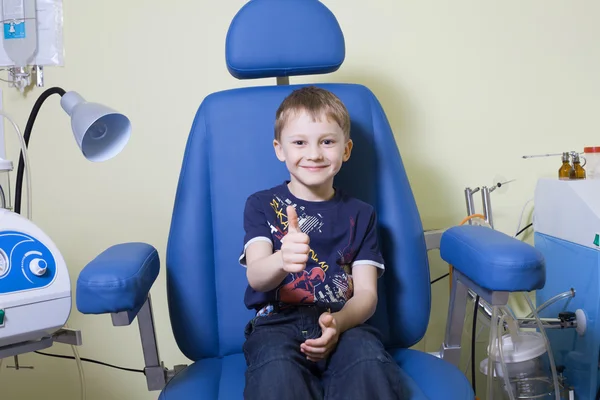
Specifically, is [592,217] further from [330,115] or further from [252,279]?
[252,279]

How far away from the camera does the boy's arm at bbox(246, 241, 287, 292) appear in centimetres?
106

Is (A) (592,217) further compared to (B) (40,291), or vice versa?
(A) (592,217)

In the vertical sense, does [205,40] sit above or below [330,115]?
above

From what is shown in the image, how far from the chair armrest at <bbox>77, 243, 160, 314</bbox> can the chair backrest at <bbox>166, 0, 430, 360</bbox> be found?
23 centimetres

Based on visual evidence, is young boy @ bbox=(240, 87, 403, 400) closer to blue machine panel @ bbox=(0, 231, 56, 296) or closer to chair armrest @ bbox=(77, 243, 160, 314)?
chair armrest @ bbox=(77, 243, 160, 314)

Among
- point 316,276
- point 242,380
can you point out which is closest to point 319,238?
point 316,276

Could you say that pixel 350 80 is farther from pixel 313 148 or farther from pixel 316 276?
pixel 316 276

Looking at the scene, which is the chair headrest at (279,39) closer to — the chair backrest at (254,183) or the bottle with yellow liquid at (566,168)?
the chair backrest at (254,183)

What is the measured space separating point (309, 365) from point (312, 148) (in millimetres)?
405

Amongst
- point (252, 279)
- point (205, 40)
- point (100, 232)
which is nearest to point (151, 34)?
point (205, 40)

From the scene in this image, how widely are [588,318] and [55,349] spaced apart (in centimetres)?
151

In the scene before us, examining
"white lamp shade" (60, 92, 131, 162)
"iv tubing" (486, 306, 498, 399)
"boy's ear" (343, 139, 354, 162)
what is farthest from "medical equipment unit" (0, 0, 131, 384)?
"iv tubing" (486, 306, 498, 399)

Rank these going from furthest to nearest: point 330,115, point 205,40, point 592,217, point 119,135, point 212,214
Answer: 1. point 205,40
2. point 592,217
3. point 212,214
4. point 330,115
5. point 119,135

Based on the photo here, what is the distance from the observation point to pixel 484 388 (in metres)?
1.84
